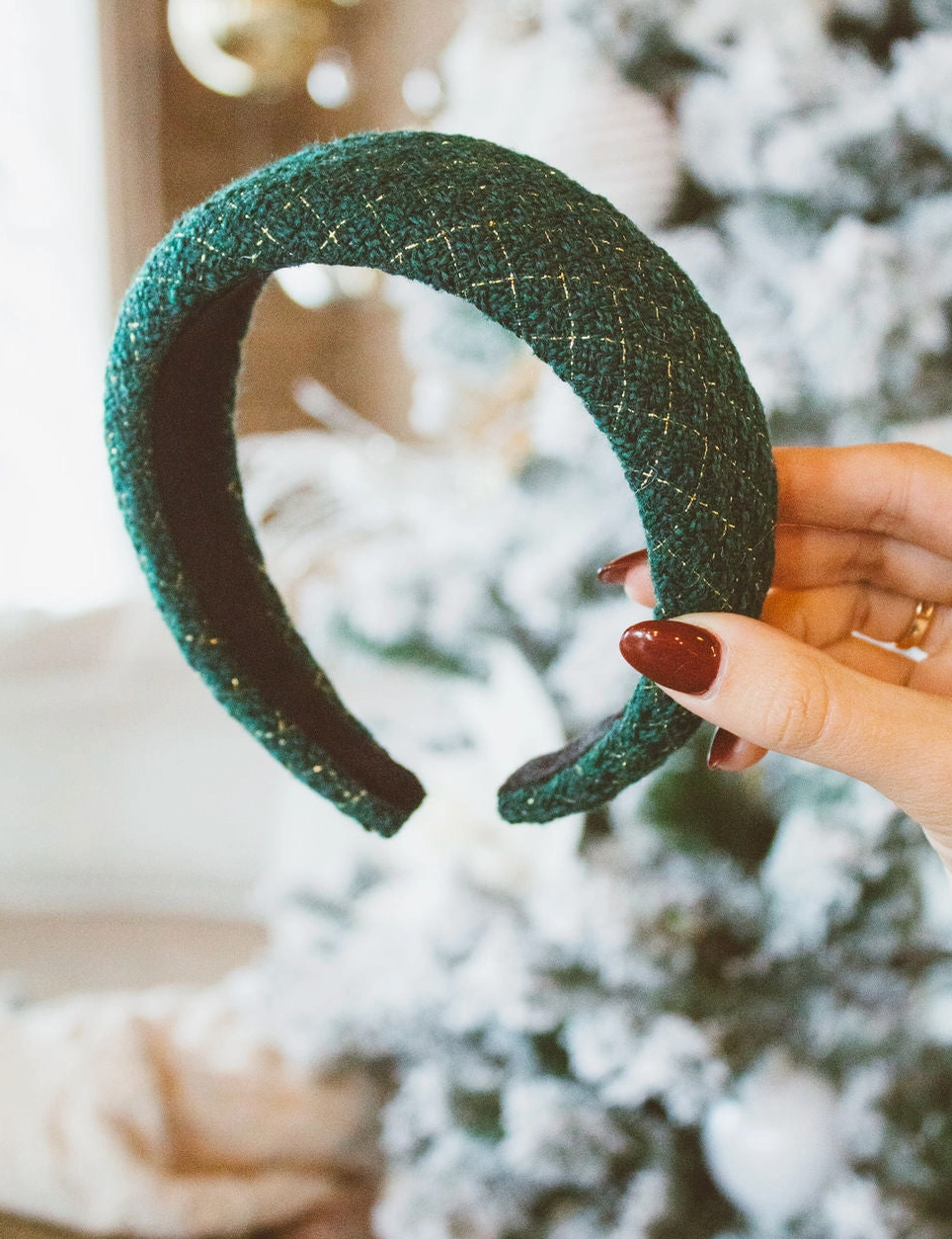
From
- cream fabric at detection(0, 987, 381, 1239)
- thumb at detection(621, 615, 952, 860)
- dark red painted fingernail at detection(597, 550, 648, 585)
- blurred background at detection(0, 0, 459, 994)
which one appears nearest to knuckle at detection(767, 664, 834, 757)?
thumb at detection(621, 615, 952, 860)

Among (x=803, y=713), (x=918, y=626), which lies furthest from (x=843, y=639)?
(x=803, y=713)

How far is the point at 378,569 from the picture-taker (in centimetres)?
68

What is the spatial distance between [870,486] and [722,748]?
0.42ft

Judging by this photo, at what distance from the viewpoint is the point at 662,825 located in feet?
1.94

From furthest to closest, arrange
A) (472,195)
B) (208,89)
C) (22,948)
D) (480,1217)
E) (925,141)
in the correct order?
(208,89)
(22,948)
(480,1217)
(925,141)
(472,195)

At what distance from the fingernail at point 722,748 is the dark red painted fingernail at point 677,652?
8cm

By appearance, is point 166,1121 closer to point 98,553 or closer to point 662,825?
point 662,825

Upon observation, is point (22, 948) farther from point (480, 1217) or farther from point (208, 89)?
point (208, 89)

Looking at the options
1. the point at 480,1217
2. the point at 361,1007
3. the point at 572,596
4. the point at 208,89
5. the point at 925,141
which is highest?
the point at 208,89

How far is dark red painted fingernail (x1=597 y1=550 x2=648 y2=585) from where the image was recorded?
0.37m

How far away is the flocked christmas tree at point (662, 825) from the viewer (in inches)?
20.5

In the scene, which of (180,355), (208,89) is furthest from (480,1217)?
(208,89)

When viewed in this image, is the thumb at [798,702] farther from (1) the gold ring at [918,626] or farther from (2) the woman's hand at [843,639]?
(1) the gold ring at [918,626]

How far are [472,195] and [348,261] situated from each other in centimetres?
4
